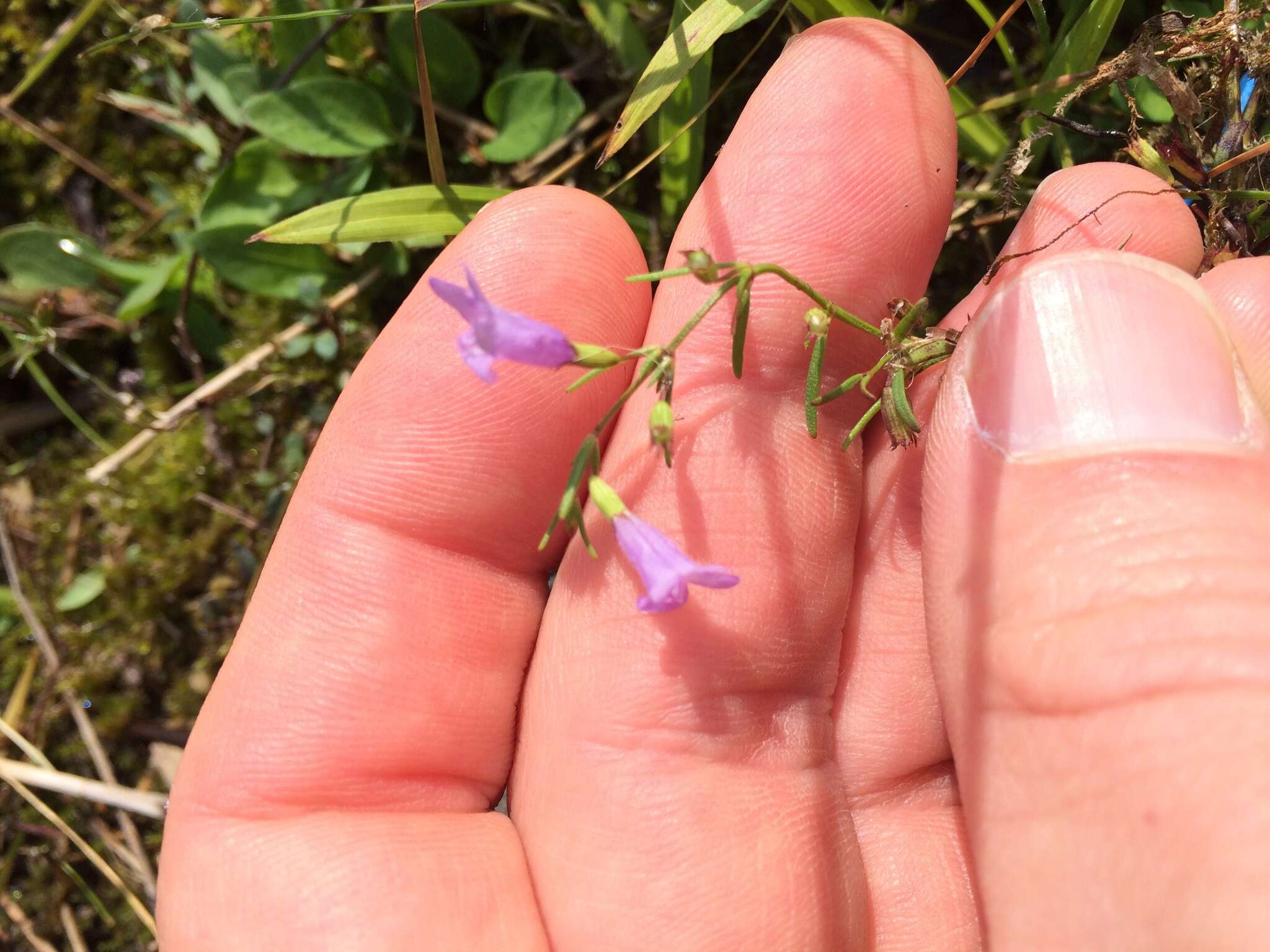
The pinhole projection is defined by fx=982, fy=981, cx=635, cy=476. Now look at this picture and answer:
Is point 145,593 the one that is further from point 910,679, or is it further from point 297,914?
point 910,679

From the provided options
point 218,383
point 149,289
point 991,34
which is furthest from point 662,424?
point 149,289

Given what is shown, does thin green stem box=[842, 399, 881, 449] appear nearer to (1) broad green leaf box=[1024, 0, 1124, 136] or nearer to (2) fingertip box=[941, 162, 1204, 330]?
(2) fingertip box=[941, 162, 1204, 330]

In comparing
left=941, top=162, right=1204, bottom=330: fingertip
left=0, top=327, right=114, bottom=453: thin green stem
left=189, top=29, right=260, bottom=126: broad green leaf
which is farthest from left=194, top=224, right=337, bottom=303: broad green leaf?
left=941, top=162, right=1204, bottom=330: fingertip

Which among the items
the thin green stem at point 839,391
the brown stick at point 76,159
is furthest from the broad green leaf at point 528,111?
the brown stick at point 76,159

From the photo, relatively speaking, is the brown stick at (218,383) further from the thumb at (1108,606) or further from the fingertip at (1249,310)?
the fingertip at (1249,310)

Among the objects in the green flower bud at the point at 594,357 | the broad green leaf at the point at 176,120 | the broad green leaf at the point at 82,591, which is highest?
the broad green leaf at the point at 176,120

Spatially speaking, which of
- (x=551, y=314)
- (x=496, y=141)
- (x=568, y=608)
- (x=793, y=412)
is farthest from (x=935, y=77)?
(x=568, y=608)
